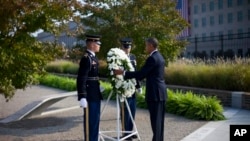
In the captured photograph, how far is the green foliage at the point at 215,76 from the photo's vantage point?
12718mm

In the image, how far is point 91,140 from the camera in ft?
21.6

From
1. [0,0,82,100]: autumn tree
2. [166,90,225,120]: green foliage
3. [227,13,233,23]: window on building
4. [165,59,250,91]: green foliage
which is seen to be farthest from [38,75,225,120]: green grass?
[227,13,233,23]: window on building

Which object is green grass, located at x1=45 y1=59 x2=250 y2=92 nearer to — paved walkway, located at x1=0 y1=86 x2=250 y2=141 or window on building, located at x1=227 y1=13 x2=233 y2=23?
paved walkway, located at x1=0 y1=86 x2=250 y2=141

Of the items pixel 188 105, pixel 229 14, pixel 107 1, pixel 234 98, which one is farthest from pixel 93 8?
pixel 229 14

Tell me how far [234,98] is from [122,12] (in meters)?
4.43

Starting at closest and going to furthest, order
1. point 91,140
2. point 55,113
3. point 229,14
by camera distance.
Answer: point 91,140
point 55,113
point 229,14

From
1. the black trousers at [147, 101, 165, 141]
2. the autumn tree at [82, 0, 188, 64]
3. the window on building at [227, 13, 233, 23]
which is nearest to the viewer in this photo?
the black trousers at [147, 101, 165, 141]

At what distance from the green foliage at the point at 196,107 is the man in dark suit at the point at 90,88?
4.02m

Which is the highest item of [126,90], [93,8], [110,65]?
[93,8]

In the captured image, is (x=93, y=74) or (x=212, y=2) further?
(x=212, y=2)

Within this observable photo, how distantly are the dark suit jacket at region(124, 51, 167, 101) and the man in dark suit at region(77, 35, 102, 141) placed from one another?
23.6 inches

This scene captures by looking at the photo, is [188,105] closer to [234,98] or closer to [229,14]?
[234,98]

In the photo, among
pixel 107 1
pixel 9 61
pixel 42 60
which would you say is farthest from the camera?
pixel 107 1

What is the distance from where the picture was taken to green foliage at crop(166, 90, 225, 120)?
9797mm
